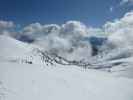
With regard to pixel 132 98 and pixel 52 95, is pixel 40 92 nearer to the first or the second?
pixel 52 95

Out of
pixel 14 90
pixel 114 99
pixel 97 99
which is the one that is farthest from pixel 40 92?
pixel 114 99

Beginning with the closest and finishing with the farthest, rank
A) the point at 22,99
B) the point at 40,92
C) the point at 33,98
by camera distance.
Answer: the point at 22,99, the point at 33,98, the point at 40,92

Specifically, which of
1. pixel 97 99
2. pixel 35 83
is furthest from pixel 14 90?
pixel 97 99

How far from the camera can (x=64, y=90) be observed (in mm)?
29047

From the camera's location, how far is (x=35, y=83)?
29.1 metres

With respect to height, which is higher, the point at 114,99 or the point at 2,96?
the point at 2,96

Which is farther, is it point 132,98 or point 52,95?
point 132,98

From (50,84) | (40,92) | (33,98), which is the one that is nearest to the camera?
(33,98)

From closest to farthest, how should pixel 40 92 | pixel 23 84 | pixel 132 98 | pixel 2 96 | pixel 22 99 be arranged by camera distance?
pixel 2 96 → pixel 22 99 → pixel 40 92 → pixel 23 84 → pixel 132 98

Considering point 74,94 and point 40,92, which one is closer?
point 40,92

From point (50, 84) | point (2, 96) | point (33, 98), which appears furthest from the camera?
point (50, 84)

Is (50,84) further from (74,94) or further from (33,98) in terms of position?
(33,98)

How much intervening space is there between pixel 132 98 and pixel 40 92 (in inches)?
794

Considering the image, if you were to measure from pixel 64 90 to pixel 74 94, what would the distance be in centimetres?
159
